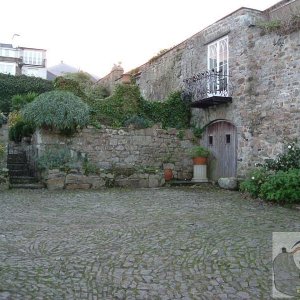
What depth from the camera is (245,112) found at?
11227 millimetres

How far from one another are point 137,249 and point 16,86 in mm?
22329

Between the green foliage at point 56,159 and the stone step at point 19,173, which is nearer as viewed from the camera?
the green foliage at point 56,159

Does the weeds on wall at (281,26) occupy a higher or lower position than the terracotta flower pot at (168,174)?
higher

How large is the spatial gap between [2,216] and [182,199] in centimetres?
398

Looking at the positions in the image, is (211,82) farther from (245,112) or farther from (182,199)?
(182,199)

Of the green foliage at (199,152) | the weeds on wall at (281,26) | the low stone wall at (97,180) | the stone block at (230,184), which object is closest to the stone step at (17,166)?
the low stone wall at (97,180)

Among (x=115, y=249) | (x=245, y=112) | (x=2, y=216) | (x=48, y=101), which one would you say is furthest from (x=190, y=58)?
(x=115, y=249)

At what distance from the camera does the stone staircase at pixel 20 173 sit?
34.0ft

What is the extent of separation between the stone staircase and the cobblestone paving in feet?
8.34

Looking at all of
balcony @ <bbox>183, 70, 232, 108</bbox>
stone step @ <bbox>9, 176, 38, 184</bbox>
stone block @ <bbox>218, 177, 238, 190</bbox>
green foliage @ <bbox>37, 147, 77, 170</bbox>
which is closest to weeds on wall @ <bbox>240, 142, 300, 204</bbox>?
stone block @ <bbox>218, 177, 238, 190</bbox>

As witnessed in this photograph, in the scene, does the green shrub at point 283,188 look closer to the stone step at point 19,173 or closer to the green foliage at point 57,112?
the green foliage at point 57,112

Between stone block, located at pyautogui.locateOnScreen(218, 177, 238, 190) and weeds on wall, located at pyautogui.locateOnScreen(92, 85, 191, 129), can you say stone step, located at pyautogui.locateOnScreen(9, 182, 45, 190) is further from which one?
A: stone block, located at pyautogui.locateOnScreen(218, 177, 238, 190)

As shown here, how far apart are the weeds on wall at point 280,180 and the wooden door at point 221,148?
8.16 feet

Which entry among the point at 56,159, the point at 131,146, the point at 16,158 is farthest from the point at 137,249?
the point at 16,158
